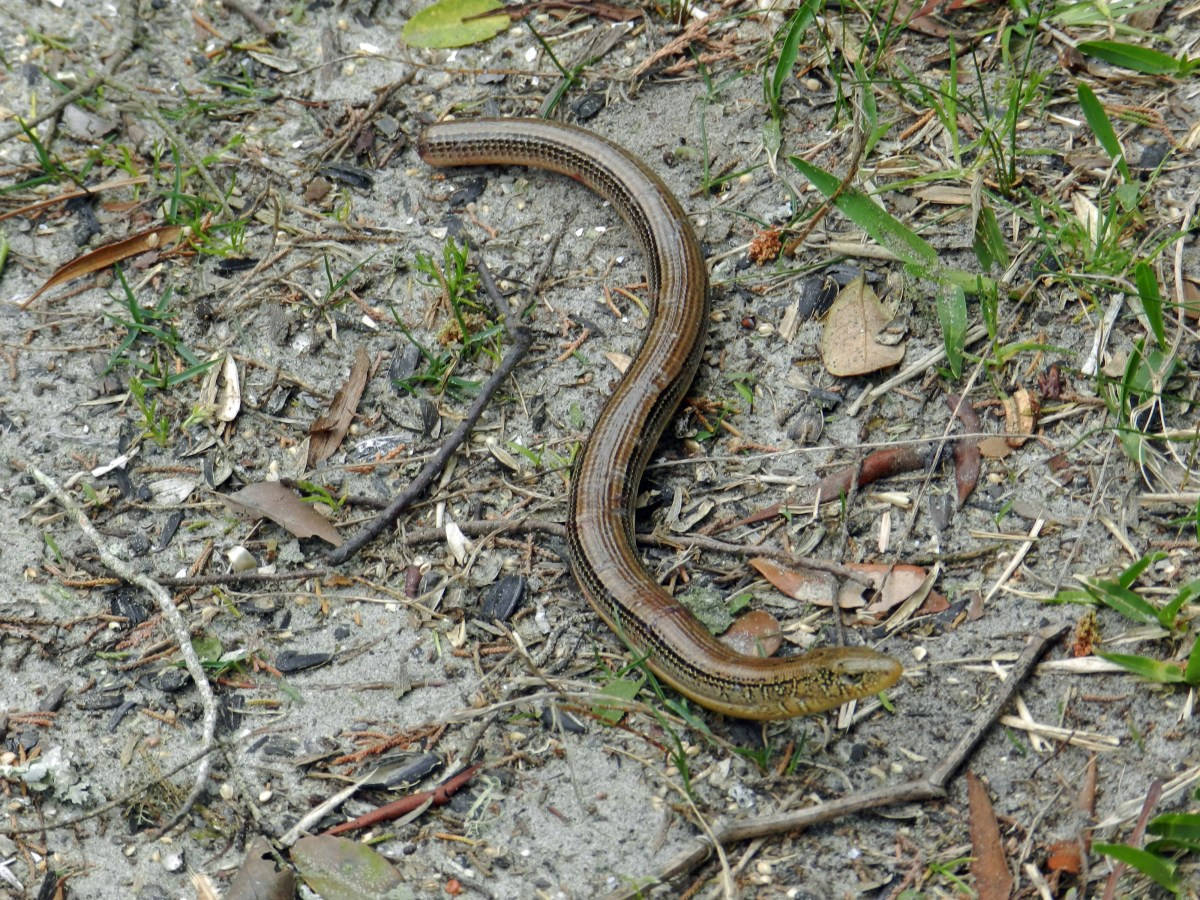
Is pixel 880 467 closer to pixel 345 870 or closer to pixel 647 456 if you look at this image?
pixel 647 456

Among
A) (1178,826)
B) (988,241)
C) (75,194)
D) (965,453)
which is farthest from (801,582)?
(75,194)

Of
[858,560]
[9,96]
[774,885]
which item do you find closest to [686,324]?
[858,560]

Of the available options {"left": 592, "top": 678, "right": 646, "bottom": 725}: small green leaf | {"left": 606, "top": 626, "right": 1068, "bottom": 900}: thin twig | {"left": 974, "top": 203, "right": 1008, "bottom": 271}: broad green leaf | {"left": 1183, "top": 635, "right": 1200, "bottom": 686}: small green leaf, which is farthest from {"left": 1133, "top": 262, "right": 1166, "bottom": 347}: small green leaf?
{"left": 592, "top": 678, "right": 646, "bottom": 725}: small green leaf

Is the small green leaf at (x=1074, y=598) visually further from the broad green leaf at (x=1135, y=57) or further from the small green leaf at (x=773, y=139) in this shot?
the small green leaf at (x=773, y=139)

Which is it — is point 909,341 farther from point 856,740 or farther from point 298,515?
point 298,515

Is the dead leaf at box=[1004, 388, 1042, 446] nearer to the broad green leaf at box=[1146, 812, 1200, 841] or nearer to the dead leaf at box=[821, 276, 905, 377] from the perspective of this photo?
the dead leaf at box=[821, 276, 905, 377]

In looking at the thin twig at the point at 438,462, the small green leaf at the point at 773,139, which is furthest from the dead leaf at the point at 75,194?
the small green leaf at the point at 773,139
